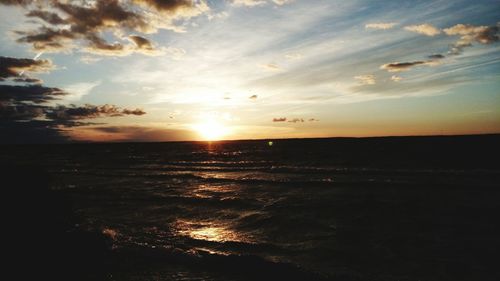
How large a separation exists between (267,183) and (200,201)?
24.3ft

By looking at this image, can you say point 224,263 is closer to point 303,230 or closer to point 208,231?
point 208,231

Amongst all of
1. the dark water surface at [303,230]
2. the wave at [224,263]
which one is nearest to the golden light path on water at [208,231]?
the dark water surface at [303,230]

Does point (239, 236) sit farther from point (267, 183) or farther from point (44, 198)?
point (267, 183)

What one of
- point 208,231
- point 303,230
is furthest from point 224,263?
point 303,230

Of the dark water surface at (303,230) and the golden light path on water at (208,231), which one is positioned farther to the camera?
the golden light path on water at (208,231)

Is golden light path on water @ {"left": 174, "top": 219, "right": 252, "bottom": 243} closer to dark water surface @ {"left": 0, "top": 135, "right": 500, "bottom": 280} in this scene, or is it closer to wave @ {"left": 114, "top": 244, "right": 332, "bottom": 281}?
dark water surface @ {"left": 0, "top": 135, "right": 500, "bottom": 280}

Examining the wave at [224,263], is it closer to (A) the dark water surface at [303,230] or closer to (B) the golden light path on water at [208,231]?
(A) the dark water surface at [303,230]

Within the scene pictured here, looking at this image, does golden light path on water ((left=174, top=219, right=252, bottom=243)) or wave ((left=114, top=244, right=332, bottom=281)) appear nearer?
wave ((left=114, top=244, right=332, bottom=281))

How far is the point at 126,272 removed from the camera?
24.7ft

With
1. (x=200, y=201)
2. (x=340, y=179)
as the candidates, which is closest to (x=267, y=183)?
(x=340, y=179)

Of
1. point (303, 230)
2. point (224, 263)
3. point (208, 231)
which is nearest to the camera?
point (224, 263)

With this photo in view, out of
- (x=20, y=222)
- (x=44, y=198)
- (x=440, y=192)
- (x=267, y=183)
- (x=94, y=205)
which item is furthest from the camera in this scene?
(x=267, y=183)

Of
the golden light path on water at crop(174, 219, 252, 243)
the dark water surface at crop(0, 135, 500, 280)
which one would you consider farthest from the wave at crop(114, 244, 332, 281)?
the golden light path on water at crop(174, 219, 252, 243)

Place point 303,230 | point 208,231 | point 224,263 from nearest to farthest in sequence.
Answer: point 224,263 → point 303,230 → point 208,231
